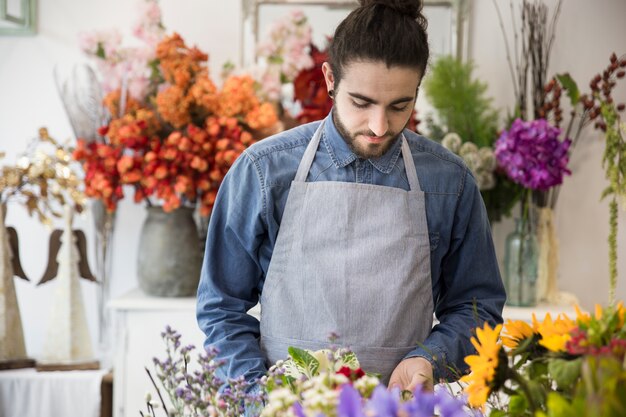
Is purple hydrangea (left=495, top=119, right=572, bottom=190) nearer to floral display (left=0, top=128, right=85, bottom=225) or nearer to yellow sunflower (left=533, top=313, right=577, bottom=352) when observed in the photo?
floral display (left=0, top=128, right=85, bottom=225)

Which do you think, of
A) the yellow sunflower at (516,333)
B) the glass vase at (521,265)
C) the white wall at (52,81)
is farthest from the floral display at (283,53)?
the yellow sunflower at (516,333)

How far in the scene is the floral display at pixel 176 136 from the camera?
9.04 ft

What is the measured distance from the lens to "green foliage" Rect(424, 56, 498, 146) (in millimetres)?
3051

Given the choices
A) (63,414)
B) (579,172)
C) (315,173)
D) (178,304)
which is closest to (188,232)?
(178,304)

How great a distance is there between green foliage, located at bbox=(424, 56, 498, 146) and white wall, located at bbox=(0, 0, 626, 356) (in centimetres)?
16

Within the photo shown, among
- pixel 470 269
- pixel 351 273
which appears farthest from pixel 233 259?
pixel 470 269

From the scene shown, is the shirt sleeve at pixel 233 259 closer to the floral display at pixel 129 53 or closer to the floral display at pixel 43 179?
the floral display at pixel 129 53

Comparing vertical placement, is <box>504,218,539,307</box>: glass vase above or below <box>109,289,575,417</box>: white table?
above

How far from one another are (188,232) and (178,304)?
0.88 ft

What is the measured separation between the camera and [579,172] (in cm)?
319

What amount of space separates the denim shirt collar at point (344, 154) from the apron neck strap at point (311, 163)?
21 millimetres

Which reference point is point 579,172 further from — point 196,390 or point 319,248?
point 196,390

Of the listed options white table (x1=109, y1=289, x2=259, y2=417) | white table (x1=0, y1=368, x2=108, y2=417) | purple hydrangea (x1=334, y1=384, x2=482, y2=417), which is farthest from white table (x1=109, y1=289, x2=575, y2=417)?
purple hydrangea (x1=334, y1=384, x2=482, y2=417)

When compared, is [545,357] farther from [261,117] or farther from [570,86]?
[570,86]
